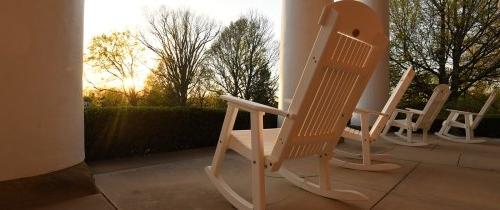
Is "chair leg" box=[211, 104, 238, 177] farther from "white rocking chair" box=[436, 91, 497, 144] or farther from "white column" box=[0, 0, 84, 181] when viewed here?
"white rocking chair" box=[436, 91, 497, 144]

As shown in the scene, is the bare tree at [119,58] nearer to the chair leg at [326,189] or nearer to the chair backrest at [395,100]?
the chair backrest at [395,100]

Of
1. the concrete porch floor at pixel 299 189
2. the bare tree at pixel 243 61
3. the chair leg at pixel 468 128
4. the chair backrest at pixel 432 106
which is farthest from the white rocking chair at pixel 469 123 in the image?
the bare tree at pixel 243 61

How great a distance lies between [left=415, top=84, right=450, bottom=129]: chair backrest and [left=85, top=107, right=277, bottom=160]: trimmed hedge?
119 inches

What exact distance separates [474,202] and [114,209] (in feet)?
7.56

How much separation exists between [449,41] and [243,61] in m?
6.67

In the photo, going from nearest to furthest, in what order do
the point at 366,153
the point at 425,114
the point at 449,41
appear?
1. the point at 366,153
2. the point at 425,114
3. the point at 449,41

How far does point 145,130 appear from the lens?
4.12 meters

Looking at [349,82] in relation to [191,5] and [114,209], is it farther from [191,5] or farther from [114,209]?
[191,5]

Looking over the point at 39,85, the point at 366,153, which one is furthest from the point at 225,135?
the point at 366,153

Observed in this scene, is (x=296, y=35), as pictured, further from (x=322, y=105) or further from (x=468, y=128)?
(x=468, y=128)

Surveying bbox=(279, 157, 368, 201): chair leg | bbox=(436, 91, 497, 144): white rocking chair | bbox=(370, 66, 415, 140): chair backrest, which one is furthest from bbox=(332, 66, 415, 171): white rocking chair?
bbox=(436, 91, 497, 144): white rocking chair

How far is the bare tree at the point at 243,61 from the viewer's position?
12.1 meters

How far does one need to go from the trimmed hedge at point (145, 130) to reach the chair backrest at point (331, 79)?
98.2 inches

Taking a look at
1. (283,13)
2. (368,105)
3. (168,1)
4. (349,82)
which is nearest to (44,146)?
(349,82)
